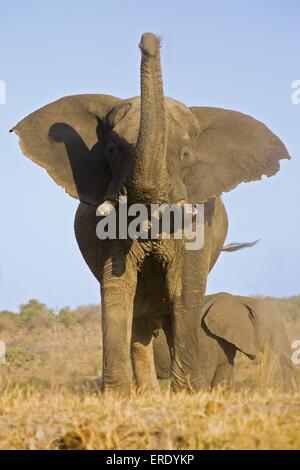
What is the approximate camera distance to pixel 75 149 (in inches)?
424

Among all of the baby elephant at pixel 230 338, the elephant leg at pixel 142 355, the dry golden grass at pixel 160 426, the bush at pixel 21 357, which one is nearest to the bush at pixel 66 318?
the bush at pixel 21 357

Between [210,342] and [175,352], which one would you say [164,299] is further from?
[210,342]

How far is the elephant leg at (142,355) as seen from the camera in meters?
12.0

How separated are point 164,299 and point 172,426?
4.41m

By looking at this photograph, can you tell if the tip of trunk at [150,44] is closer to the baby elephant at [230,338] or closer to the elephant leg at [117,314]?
the elephant leg at [117,314]

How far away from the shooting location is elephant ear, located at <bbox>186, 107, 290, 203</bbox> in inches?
415

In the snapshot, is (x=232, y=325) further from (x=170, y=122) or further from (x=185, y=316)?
(x=170, y=122)

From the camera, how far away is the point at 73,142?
1083 centimetres

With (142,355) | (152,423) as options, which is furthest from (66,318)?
(152,423)

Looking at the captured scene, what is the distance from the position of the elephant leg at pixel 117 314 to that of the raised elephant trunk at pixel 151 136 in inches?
34.2

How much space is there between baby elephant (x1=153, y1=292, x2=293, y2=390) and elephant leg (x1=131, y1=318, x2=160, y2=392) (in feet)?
9.82

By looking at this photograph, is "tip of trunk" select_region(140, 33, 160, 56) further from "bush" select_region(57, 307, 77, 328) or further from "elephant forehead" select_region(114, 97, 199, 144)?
"bush" select_region(57, 307, 77, 328)

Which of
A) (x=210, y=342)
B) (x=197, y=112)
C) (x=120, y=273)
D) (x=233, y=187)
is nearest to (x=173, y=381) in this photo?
(x=120, y=273)

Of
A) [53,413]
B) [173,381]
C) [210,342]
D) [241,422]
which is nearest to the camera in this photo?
[241,422]
